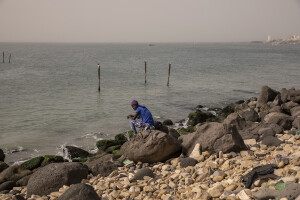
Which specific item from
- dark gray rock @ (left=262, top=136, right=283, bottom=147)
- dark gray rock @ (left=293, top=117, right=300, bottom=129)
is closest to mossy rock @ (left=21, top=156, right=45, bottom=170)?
dark gray rock @ (left=262, top=136, right=283, bottom=147)

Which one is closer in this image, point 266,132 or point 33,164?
point 266,132

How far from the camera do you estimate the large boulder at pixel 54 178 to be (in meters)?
9.21

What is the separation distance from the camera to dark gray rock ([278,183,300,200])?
17.5ft

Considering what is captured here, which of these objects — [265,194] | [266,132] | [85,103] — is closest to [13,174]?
[265,194]

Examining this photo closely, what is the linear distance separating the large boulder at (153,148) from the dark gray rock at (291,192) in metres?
5.33

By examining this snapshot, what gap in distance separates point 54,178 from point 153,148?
3.58m

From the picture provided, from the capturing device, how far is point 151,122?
11.9 meters

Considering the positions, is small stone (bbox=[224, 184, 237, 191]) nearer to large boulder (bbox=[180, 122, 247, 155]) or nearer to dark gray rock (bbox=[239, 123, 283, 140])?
large boulder (bbox=[180, 122, 247, 155])

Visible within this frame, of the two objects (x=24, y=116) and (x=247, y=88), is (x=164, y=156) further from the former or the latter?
(x=247, y=88)

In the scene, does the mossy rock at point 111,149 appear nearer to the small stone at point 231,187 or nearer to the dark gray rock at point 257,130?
the dark gray rock at point 257,130

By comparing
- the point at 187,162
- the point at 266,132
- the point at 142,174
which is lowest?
the point at 142,174

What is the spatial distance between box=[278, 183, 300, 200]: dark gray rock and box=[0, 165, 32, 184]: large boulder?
33.0ft

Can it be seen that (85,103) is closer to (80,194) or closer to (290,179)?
(80,194)

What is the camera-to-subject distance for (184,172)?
29.7 ft
